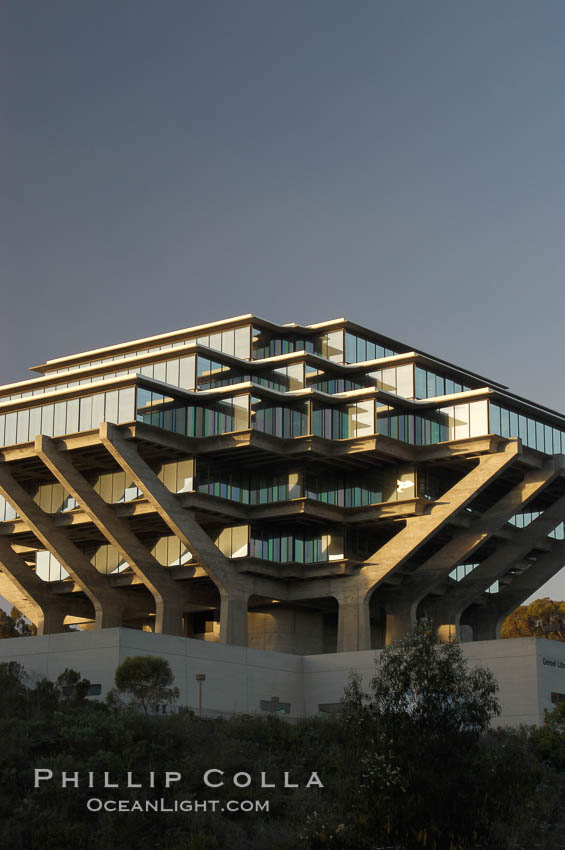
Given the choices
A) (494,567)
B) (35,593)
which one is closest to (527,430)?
(494,567)

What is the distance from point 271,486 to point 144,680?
22028 mm

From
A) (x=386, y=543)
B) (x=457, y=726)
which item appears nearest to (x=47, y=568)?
(x=386, y=543)

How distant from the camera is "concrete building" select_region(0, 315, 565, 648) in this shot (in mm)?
74625

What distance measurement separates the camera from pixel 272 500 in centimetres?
7719

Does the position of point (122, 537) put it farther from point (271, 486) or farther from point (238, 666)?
point (238, 666)

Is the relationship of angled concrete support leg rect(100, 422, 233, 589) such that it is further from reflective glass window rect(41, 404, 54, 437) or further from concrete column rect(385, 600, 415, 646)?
concrete column rect(385, 600, 415, 646)

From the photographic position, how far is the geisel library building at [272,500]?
240 ft

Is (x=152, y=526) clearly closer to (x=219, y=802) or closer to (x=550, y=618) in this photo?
(x=219, y=802)

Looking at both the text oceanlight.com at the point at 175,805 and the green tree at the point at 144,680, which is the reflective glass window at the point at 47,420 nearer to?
the green tree at the point at 144,680

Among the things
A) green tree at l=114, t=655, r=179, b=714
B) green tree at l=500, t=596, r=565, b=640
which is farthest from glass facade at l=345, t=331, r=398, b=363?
green tree at l=500, t=596, r=565, b=640

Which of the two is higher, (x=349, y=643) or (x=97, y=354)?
(x=97, y=354)

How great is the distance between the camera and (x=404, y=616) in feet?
267

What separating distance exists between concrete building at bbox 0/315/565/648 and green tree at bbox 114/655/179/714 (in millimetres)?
15157

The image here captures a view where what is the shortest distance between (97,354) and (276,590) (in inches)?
876
